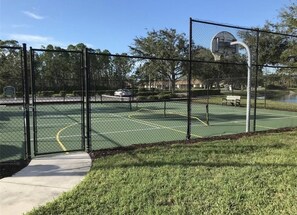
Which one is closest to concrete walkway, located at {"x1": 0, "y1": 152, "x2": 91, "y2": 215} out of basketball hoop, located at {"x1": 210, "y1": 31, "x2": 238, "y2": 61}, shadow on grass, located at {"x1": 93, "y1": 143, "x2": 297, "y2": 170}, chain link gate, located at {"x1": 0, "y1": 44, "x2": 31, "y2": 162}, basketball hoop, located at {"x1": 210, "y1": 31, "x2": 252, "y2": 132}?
shadow on grass, located at {"x1": 93, "y1": 143, "x2": 297, "y2": 170}

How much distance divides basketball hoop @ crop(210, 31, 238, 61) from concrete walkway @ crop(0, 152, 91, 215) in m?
5.70

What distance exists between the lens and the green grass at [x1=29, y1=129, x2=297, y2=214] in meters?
4.36

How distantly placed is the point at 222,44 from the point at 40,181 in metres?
7.58

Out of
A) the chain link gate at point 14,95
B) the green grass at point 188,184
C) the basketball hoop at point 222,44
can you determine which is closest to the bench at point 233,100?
the basketball hoop at point 222,44

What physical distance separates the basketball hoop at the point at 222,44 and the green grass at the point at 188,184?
4206 mm

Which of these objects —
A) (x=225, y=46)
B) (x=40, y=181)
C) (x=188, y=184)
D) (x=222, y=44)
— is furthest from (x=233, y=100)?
(x=40, y=181)

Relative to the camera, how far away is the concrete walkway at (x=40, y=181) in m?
4.53

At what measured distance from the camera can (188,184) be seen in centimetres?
518

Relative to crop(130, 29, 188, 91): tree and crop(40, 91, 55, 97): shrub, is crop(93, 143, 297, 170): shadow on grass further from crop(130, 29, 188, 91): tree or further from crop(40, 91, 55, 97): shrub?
crop(130, 29, 188, 91): tree

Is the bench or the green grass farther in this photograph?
the bench

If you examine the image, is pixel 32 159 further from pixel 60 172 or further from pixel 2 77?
pixel 2 77

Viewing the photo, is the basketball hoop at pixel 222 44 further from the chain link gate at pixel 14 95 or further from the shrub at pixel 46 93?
the chain link gate at pixel 14 95

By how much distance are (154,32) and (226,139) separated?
150 ft

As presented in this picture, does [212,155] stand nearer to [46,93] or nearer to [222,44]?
[222,44]
